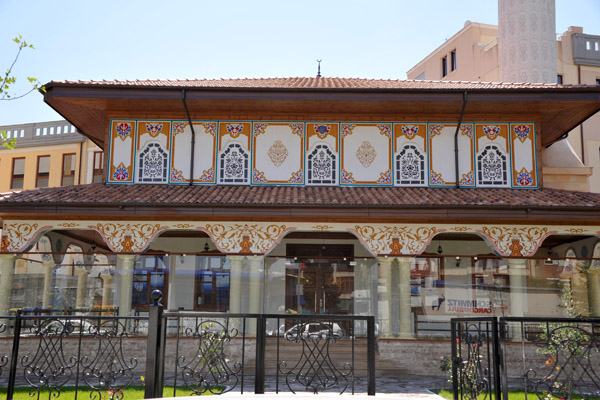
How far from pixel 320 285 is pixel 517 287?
3.86 metres

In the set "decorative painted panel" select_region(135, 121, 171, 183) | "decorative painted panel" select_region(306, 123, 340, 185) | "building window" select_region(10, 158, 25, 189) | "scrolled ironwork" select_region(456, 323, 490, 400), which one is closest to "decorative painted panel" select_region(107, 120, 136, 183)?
"decorative painted panel" select_region(135, 121, 171, 183)

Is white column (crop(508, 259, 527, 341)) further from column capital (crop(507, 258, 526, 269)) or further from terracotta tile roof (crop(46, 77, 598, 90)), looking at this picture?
terracotta tile roof (crop(46, 77, 598, 90))

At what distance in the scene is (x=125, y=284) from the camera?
11773mm

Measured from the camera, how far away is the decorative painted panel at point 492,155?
42.1 ft

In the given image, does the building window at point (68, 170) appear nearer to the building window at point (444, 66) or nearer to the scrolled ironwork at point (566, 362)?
the building window at point (444, 66)

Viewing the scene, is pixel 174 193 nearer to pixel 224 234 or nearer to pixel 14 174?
pixel 224 234

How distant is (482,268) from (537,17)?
1148cm

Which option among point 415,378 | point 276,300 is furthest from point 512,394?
point 276,300

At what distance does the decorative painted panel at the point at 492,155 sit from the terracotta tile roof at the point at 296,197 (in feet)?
1.24

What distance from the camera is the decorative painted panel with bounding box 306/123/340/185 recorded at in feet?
42.4

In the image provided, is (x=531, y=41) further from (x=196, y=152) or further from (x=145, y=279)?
(x=145, y=279)

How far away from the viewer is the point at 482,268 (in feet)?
39.3

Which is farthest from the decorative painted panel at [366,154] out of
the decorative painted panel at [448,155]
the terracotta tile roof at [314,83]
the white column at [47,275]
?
the white column at [47,275]

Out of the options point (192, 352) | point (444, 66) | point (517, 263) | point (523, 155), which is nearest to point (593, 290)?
point (517, 263)
